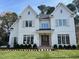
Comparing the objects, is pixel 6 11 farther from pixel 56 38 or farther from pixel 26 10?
pixel 56 38

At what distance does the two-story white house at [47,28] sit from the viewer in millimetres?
31500

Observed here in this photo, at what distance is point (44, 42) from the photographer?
3284 cm

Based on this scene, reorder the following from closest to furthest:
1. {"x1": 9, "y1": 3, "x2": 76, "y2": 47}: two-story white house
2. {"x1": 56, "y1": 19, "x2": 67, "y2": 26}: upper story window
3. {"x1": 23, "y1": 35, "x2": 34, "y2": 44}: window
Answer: {"x1": 9, "y1": 3, "x2": 76, "y2": 47}: two-story white house < {"x1": 56, "y1": 19, "x2": 67, "y2": 26}: upper story window < {"x1": 23, "y1": 35, "x2": 34, "y2": 44}: window

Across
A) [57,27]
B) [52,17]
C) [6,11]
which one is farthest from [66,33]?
[6,11]

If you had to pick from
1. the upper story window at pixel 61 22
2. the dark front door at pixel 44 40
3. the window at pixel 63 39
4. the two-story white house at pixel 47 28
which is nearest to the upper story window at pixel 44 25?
the two-story white house at pixel 47 28

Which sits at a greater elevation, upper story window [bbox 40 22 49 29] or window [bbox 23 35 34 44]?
upper story window [bbox 40 22 49 29]

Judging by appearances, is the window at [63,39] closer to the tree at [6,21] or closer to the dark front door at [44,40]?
the dark front door at [44,40]

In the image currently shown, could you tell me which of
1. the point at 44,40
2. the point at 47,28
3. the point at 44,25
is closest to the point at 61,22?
the point at 47,28

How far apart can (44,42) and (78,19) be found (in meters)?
23.4

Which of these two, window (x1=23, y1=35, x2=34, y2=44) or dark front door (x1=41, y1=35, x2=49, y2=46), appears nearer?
window (x1=23, y1=35, x2=34, y2=44)

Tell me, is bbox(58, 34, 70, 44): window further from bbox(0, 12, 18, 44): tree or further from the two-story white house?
bbox(0, 12, 18, 44): tree

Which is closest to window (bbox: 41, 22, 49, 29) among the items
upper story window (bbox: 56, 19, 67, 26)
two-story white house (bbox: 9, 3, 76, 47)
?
two-story white house (bbox: 9, 3, 76, 47)

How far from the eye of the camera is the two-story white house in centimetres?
3150

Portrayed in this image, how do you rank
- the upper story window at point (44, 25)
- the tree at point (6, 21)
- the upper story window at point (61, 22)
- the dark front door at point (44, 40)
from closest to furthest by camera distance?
the upper story window at point (61, 22)
the dark front door at point (44, 40)
the upper story window at point (44, 25)
the tree at point (6, 21)
